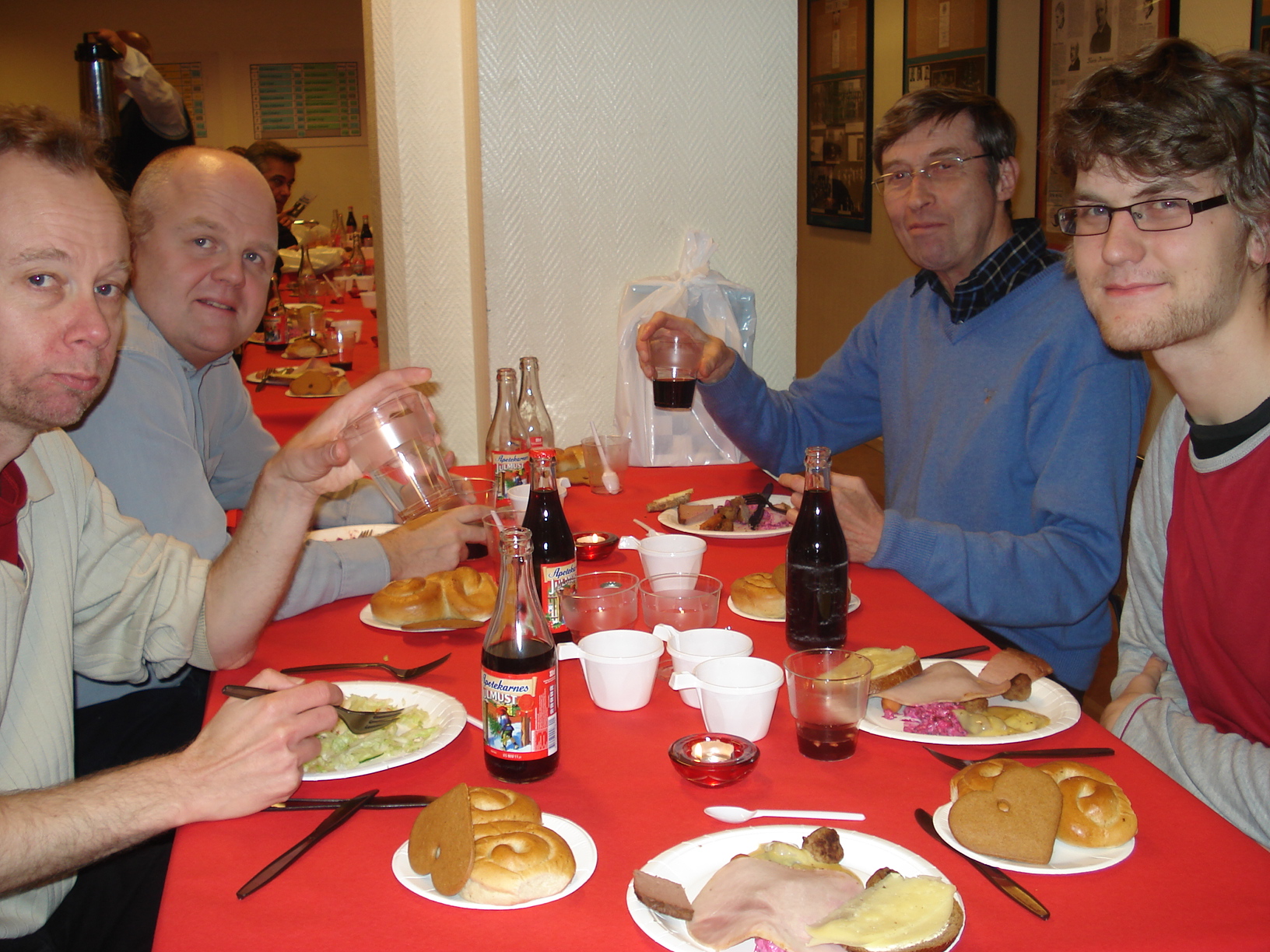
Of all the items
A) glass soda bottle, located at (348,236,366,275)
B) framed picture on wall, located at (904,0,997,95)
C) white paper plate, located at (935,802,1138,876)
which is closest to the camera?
white paper plate, located at (935,802,1138,876)

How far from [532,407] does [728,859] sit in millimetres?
1633

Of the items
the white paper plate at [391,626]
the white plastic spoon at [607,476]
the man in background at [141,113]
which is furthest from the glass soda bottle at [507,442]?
the man in background at [141,113]

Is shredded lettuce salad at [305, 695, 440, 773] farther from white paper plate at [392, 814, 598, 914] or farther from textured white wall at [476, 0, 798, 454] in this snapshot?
textured white wall at [476, 0, 798, 454]

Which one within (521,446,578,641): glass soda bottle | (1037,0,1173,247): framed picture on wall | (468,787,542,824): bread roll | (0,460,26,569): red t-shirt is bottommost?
(468,787,542,824): bread roll

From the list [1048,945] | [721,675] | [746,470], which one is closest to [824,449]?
[721,675]

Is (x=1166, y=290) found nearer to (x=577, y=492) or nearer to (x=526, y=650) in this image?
(x=526, y=650)

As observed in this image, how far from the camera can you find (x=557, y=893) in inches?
35.1

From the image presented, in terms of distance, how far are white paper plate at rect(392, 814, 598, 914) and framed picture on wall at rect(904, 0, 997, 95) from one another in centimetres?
446

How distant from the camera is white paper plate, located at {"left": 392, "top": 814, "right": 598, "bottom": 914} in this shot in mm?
876

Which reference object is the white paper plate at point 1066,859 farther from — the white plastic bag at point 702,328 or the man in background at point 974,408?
the white plastic bag at point 702,328

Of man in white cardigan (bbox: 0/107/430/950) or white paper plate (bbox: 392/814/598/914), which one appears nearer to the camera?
white paper plate (bbox: 392/814/598/914)

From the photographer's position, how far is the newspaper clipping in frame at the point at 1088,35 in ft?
12.1

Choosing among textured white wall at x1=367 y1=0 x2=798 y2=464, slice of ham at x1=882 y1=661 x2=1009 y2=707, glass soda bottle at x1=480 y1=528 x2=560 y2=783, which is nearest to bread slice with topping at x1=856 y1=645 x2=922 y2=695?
slice of ham at x1=882 y1=661 x2=1009 y2=707

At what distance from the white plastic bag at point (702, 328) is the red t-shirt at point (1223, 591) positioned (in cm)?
151
